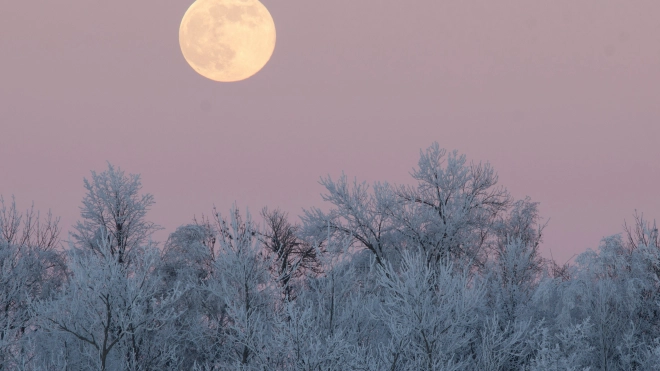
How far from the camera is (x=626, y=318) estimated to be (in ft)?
86.0

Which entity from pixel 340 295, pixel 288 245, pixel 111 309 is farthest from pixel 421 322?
pixel 288 245

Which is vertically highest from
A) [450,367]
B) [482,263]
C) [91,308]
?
[482,263]

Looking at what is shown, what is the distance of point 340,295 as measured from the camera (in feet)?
63.7

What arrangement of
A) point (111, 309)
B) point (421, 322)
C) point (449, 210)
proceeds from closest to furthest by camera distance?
point (421, 322), point (111, 309), point (449, 210)

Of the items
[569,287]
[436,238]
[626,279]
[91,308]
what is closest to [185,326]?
[91,308]

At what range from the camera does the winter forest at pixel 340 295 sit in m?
17.5

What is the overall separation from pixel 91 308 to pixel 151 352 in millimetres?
2873

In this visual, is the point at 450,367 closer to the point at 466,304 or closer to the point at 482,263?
the point at 466,304

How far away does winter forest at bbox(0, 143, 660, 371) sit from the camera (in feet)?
57.3

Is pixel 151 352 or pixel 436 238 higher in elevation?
pixel 436 238

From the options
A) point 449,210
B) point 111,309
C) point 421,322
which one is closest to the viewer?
point 421,322

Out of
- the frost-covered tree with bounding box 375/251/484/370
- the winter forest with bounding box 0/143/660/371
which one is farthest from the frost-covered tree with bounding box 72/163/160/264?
the frost-covered tree with bounding box 375/251/484/370

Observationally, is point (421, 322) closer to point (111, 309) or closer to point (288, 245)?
point (111, 309)

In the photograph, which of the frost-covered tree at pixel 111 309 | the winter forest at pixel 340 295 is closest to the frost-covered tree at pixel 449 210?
the winter forest at pixel 340 295
